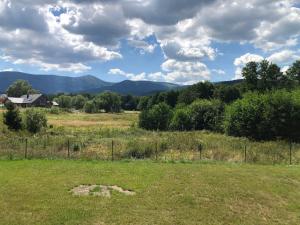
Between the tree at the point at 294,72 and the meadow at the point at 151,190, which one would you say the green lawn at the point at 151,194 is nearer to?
the meadow at the point at 151,190

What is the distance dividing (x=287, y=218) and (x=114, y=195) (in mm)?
6000

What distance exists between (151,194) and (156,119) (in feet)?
170

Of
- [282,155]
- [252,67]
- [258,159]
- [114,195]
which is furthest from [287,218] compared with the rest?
[252,67]

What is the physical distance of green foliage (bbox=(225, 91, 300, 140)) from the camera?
4444cm

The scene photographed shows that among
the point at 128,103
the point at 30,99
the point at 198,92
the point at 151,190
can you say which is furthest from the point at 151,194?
the point at 128,103

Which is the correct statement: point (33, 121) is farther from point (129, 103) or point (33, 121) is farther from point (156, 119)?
point (129, 103)

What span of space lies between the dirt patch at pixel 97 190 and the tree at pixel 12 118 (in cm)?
3368

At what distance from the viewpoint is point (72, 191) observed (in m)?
14.4

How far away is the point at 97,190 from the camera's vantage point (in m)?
14.6

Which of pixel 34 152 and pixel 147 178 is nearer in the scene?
pixel 147 178

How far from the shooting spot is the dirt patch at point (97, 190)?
1409 cm

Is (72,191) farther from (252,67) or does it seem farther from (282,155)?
(252,67)

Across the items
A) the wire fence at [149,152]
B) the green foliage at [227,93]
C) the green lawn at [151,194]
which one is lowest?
the wire fence at [149,152]

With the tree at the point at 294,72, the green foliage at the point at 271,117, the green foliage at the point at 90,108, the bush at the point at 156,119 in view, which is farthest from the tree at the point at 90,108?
the green foliage at the point at 271,117
